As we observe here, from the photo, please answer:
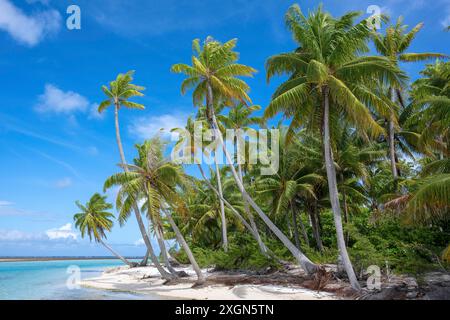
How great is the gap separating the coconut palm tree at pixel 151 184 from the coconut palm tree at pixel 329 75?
21.5 ft

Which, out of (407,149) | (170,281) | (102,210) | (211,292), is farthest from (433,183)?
(102,210)

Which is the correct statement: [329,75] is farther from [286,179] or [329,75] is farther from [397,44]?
[397,44]

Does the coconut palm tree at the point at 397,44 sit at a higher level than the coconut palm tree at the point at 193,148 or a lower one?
higher

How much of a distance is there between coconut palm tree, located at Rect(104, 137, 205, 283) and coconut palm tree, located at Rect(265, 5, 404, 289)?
6548 millimetres

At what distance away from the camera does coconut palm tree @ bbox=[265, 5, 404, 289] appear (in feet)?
45.1

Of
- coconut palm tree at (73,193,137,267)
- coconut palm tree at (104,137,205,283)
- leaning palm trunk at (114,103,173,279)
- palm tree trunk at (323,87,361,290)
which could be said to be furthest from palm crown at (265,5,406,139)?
coconut palm tree at (73,193,137,267)

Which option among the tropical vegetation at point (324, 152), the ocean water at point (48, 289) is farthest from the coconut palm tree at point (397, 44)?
the ocean water at point (48, 289)

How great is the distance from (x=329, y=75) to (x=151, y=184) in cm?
1035

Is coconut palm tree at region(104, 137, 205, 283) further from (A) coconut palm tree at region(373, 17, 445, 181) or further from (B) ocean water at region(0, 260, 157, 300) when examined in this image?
(A) coconut palm tree at region(373, 17, 445, 181)

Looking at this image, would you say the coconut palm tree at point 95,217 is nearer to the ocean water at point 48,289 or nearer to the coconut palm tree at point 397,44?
the ocean water at point 48,289

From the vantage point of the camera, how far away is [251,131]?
24.7 m

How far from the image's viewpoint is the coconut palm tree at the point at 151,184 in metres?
18.4

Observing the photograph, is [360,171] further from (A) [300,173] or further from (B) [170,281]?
(B) [170,281]
